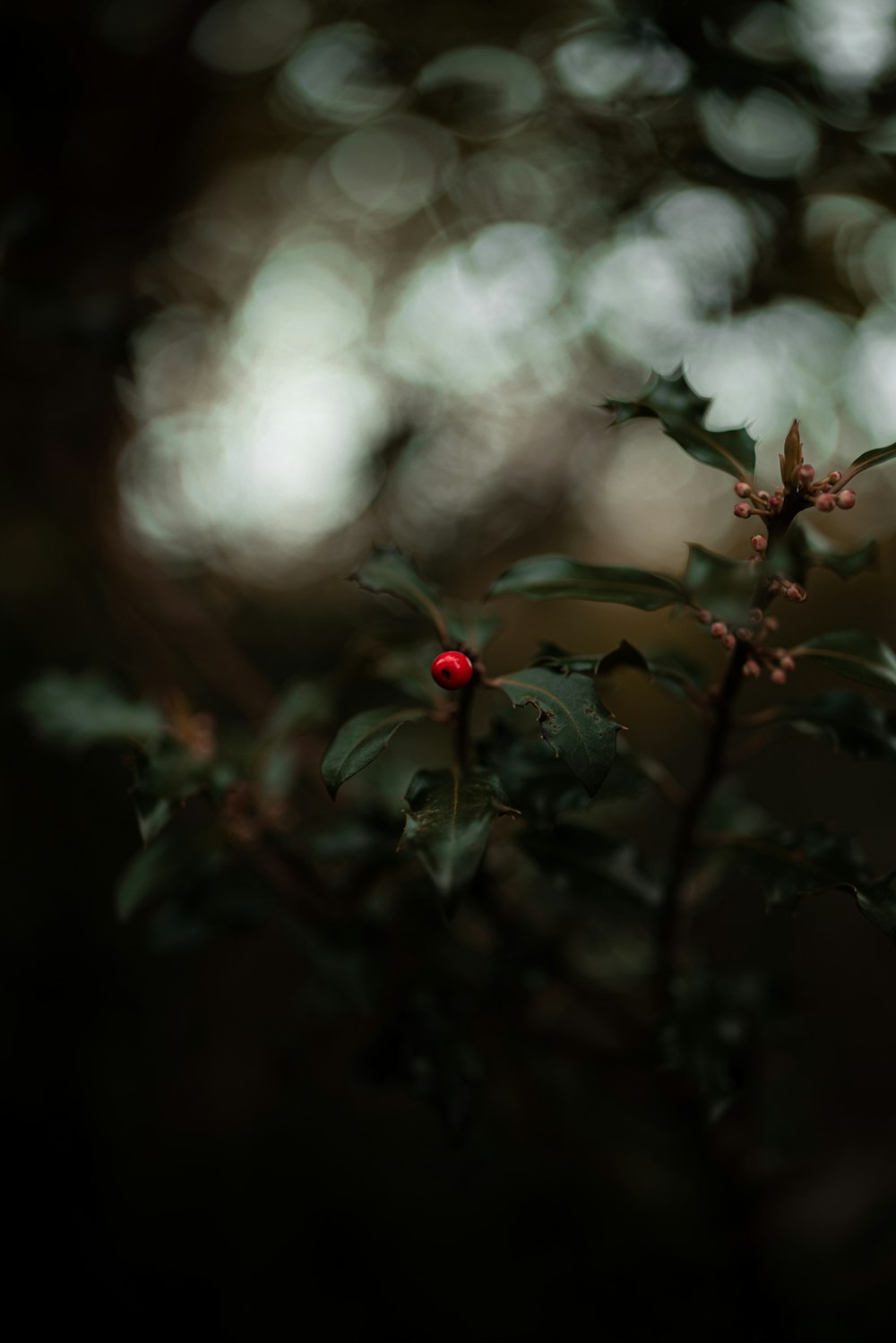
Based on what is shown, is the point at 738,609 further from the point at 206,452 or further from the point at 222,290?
the point at 222,290

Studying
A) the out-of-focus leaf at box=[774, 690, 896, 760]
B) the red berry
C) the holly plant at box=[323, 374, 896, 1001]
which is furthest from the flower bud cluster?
the red berry

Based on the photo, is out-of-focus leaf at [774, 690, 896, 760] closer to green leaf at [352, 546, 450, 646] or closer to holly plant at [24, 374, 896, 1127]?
holly plant at [24, 374, 896, 1127]

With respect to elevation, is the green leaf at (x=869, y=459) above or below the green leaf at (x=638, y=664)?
above

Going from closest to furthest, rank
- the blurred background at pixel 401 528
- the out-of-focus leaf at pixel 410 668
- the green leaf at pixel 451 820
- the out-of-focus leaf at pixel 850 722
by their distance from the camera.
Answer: the green leaf at pixel 451 820 < the out-of-focus leaf at pixel 850 722 < the out-of-focus leaf at pixel 410 668 < the blurred background at pixel 401 528

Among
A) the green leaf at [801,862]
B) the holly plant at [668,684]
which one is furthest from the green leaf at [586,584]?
the green leaf at [801,862]

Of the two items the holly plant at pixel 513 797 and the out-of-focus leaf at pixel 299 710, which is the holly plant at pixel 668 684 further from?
the out-of-focus leaf at pixel 299 710

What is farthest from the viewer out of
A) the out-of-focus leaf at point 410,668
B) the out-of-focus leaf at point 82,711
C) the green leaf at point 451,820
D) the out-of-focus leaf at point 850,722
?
the out-of-focus leaf at point 82,711

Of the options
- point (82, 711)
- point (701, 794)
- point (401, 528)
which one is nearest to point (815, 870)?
point (701, 794)
